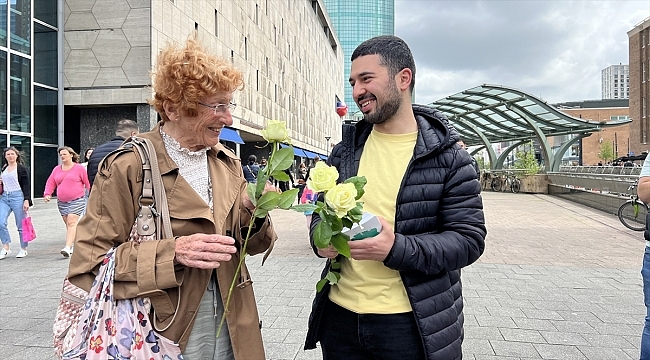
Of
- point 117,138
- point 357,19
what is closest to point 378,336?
point 117,138

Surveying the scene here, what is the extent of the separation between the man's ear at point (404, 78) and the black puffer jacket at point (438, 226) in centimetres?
18

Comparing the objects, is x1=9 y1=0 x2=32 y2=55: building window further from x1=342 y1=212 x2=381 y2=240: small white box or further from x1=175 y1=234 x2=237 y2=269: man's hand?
x1=342 y1=212 x2=381 y2=240: small white box

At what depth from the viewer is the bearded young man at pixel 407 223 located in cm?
167

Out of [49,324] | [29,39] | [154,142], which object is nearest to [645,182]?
[154,142]

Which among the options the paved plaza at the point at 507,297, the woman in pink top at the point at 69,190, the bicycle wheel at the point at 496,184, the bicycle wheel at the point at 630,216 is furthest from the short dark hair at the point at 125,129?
the bicycle wheel at the point at 496,184

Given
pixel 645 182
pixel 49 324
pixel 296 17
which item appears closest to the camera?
pixel 645 182

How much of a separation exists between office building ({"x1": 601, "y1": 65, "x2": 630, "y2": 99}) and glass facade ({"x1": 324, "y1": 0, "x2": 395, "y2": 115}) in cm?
7726

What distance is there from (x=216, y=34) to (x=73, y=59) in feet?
24.0

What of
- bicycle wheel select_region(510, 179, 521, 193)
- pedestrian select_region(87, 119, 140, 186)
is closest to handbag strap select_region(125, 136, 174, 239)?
A: pedestrian select_region(87, 119, 140, 186)

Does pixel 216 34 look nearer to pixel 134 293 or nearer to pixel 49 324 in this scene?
pixel 49 324

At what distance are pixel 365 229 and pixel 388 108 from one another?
0.53 metres

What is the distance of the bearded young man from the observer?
167 centimetres

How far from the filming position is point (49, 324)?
4.12 meters

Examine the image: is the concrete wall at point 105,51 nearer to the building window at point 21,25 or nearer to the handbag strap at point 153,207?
the building window at point 21,25
